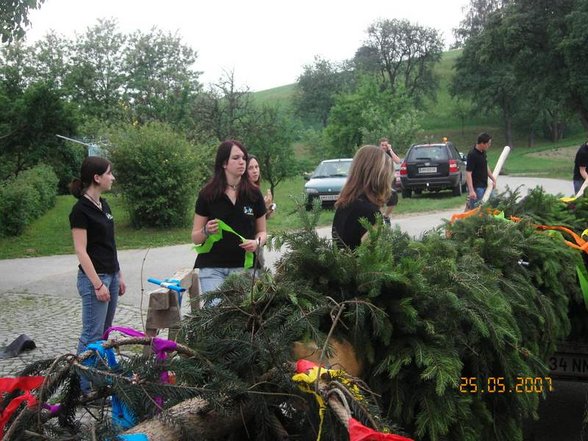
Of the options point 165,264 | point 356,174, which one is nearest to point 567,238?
point 356,174

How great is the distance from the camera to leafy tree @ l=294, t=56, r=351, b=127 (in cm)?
7775

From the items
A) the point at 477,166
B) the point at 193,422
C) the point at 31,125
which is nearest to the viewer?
the point at 193,422

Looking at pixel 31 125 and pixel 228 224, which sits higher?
pixel 31 125

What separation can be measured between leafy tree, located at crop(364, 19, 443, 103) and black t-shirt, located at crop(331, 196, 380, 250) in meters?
74.2

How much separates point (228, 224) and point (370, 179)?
117 centimetres

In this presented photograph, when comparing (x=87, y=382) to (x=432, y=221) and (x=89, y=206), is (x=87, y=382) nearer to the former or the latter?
(x=89, y=206)

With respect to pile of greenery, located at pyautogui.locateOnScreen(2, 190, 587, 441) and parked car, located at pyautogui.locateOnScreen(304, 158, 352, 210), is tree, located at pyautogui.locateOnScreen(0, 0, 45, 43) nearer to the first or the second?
parked car, located at pyautogui.locateOnScreen(304, 158, 352, 210)

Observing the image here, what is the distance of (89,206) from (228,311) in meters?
2.52

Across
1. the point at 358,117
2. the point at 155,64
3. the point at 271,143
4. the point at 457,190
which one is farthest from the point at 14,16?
the point at 155,64

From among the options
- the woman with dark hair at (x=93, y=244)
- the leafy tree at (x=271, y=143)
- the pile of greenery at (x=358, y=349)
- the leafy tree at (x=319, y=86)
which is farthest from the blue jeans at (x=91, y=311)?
the leafy tree at (x=319, y=86)

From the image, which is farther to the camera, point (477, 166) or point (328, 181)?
point (328, 181)

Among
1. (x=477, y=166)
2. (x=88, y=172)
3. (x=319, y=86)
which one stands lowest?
(x=477, y=166)

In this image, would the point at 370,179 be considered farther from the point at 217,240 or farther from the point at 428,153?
the point at 428,153

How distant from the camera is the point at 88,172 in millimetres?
4840
